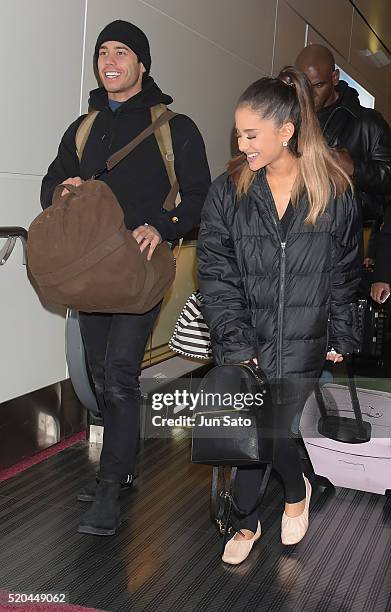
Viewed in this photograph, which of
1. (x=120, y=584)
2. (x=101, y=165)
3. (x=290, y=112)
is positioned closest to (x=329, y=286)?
(x=290, y=112)

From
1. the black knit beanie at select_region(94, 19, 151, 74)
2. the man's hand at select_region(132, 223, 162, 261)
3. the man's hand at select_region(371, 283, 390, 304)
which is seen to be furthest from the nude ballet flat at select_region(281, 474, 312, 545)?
the man's hand at select_region(371, 283, 390, 304)

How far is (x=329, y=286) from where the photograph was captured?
2.85m

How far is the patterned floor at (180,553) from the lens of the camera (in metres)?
2.61

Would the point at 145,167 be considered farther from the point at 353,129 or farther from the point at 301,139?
the point at 353,129

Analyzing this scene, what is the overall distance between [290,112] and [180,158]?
1.80ft

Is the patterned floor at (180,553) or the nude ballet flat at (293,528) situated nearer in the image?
the patterned floor at (180,553)

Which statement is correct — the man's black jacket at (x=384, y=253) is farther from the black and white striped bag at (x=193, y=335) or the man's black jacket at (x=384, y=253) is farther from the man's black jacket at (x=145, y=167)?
the man's black jacket at (x=145, y=167)

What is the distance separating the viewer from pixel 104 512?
10.1 feet

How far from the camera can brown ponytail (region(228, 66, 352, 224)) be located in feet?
8.92

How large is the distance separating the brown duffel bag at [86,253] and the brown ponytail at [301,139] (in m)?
0.44

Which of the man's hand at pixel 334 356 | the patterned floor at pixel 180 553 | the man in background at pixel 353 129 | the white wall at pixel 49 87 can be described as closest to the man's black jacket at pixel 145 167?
the white wall at pixel 49 87

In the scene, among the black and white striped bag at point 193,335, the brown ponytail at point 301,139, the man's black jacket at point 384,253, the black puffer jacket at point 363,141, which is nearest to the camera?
the brown ponytail at point 301,139

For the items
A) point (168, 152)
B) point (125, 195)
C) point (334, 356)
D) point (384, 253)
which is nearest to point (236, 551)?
point (334, 356)

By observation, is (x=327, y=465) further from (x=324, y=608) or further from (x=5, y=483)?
(x=5, y=483)
